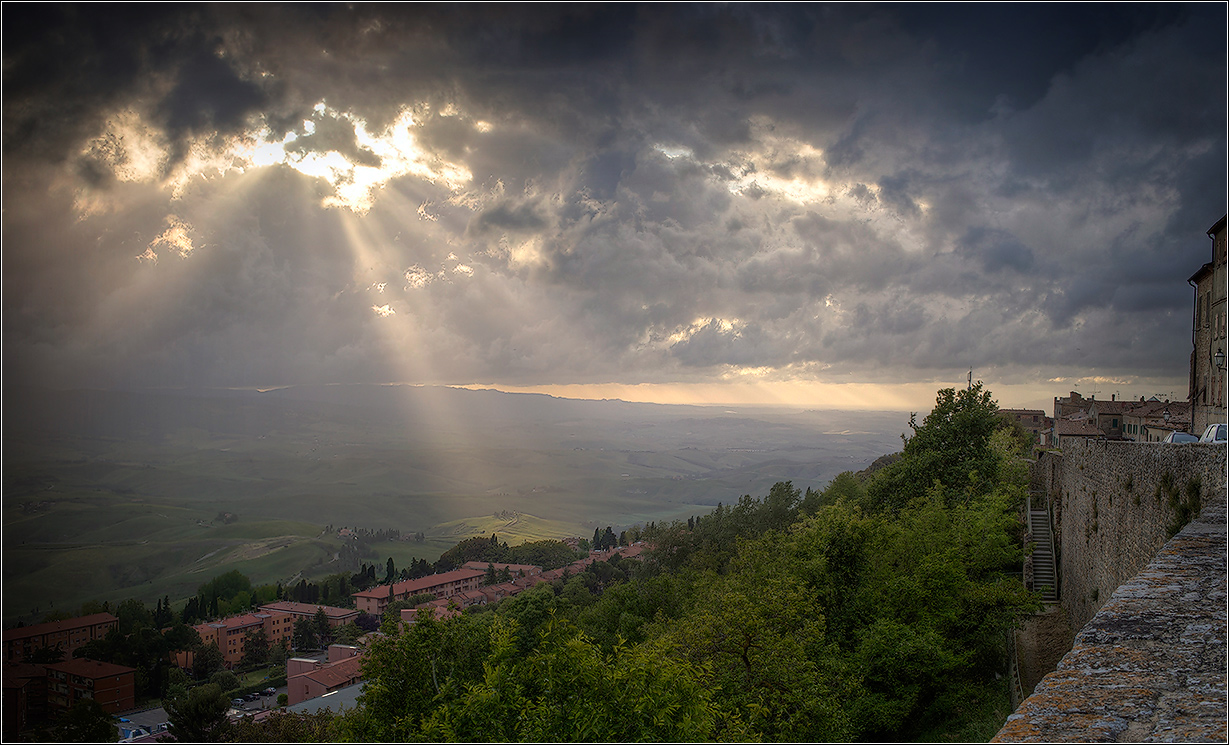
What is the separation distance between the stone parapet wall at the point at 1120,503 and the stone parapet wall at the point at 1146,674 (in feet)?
12.7

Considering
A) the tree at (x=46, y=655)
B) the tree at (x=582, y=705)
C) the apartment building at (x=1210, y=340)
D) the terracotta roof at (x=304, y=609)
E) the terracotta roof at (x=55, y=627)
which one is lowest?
the terracotta roof at (x=304, y=609)

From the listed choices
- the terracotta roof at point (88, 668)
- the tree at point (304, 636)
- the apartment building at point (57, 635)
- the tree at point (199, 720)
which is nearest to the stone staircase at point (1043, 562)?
the tree at point (199, 720)

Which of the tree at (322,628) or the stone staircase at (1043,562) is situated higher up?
the stone staircase at (1043,562)

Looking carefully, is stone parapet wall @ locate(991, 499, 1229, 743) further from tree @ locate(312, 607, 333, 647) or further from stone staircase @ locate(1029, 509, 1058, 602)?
tree @ locate(312, 607, 333, 647)

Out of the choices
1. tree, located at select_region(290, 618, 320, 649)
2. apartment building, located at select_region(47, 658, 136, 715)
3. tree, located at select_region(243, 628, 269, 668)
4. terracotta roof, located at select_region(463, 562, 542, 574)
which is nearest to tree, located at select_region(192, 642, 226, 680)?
tree, located at select_region(243, 628, 269, 668)

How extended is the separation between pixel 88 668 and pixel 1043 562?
8714cm

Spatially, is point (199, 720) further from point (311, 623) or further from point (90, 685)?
point (311, 623)

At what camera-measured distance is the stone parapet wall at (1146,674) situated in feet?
11.0

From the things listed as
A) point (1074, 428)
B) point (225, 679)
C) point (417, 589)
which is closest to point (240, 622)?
point (225, 679)

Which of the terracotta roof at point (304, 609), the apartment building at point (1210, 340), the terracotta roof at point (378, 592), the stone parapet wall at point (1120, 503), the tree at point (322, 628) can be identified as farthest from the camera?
the terracotta roof at point (378, 592)

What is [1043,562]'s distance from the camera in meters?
28.2

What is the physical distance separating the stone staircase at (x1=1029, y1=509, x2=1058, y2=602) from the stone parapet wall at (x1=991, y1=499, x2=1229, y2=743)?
75.5 ft

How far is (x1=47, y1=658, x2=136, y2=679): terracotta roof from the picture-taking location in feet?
191

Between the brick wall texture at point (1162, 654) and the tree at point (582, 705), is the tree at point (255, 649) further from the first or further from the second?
the brick wall texture at point (1162, 654)
